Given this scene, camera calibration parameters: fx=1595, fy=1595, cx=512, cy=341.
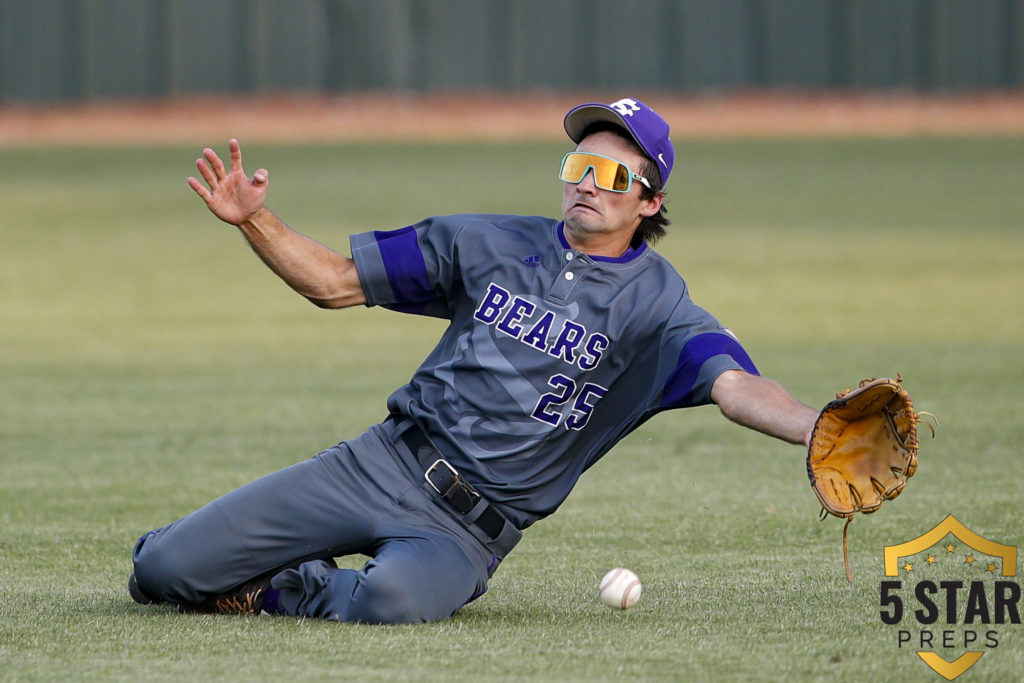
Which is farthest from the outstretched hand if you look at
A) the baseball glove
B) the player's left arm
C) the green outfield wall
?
the green outfield wall

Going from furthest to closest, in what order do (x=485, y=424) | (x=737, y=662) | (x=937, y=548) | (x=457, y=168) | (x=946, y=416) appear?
(x=457, y=168) → (x=946, y=416) → (x=937, y=548) → (x=485, y=424) → (x=737, y=662)

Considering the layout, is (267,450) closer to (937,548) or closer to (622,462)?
(622,462)

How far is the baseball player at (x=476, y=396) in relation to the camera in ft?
15.0

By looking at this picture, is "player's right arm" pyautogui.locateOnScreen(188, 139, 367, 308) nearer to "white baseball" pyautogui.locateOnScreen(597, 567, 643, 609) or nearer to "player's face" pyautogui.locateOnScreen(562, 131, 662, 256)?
"player's face" pyautogui.locateOnScreen(562, 131, 662, 256)

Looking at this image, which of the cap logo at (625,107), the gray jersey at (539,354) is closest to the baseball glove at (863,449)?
the gray jersey at (539,354)

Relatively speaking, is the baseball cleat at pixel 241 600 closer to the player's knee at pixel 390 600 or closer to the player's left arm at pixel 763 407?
the player's knee at pixel 390 600

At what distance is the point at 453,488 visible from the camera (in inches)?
181

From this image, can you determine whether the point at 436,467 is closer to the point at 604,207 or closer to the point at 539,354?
the point at 539,354

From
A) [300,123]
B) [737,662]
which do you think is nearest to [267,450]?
[737,662]

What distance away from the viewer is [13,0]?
72.4ft

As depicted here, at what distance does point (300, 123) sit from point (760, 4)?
699 cm

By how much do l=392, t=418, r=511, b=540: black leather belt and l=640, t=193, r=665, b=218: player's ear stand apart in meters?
0.94

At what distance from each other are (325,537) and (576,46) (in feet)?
63.9

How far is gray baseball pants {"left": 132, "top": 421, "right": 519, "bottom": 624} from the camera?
449cm
